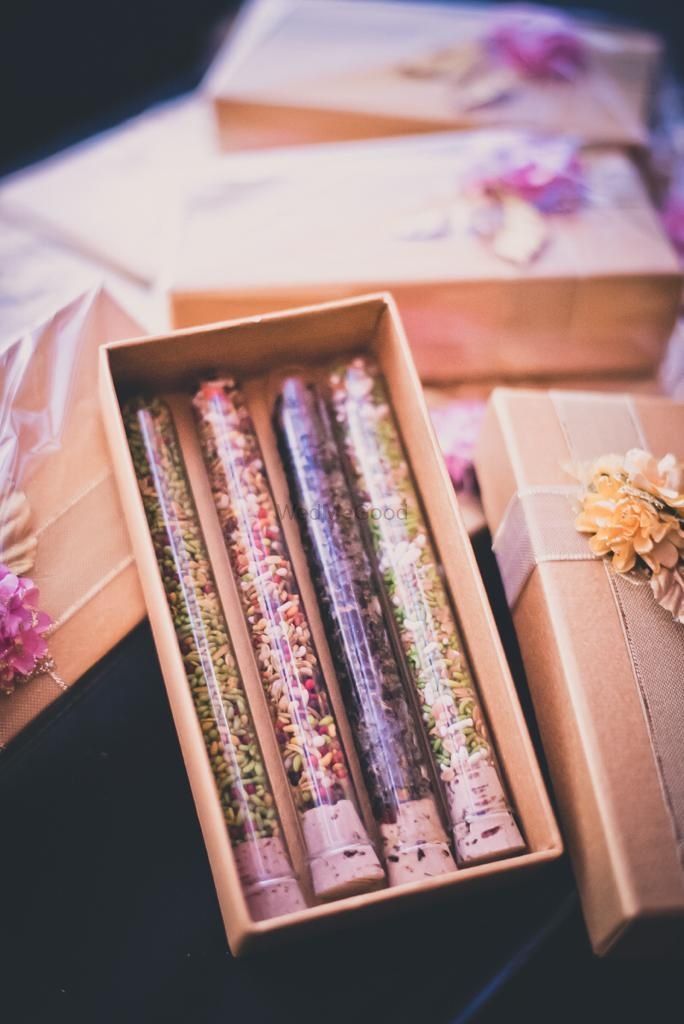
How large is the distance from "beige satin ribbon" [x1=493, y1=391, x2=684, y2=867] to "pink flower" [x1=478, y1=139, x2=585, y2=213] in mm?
396

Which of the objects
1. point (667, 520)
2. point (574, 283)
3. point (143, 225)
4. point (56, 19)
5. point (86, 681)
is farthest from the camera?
point (56, 19)

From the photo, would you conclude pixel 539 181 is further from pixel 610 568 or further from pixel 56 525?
pixel 56 525

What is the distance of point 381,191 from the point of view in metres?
1.35

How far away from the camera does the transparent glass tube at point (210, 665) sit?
34.3 inches

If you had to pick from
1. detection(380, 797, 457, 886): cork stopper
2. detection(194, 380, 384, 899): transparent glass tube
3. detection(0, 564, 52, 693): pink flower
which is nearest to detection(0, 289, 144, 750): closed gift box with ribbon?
detection(0, 564, 52, 693): pink flower

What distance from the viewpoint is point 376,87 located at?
1.52 metres

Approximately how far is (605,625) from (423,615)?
21cm

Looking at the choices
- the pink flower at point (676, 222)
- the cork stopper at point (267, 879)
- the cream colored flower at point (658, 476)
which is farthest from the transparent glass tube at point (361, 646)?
the pink flower at point (676, 222)

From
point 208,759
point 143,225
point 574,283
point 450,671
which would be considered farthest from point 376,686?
point 143,225

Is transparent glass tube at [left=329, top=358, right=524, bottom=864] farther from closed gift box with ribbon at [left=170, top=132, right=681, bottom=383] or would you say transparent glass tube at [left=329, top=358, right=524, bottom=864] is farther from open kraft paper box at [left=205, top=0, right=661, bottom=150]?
open kraft paper box at [left=205, top=0, right=661, bottom=150]

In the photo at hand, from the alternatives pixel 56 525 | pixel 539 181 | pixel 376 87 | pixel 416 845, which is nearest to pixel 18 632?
pixel 56 525

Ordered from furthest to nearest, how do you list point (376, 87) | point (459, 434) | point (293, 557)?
point (376, 87), point (459, 434), point (293, 557)

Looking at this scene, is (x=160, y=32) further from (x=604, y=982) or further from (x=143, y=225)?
(x=604, y=982)

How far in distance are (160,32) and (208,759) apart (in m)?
1.80
